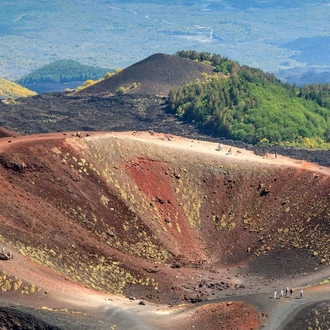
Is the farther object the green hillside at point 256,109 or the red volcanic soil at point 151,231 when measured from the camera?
the green hillside at point 256,109

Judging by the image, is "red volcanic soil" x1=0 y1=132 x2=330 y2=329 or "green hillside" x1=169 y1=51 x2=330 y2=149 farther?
"green hillside" x1=169 y1=51 x2=330 y2=149

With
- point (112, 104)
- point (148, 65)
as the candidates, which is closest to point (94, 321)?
point (112, 104)

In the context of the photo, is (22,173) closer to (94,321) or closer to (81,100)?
(94,321)

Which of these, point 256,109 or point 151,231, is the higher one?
point 256,109

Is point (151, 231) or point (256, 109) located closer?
point (151, 231)
